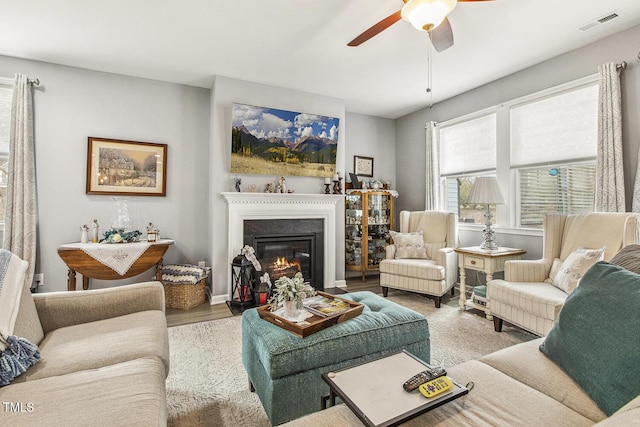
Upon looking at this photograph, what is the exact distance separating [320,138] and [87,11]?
8.49 feet

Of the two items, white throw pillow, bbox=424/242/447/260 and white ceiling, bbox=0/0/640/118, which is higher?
white ceiling, bbox=0/0/640/118

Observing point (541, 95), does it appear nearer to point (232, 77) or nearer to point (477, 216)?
point (477, 216)

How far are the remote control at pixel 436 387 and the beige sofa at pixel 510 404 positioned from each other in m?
0.06

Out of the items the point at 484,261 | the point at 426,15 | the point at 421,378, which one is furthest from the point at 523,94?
the point at 421,378

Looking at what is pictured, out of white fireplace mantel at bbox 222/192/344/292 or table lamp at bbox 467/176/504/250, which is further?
white fireplace mantel at bbox 222/192/344/292

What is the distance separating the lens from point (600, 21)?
259cm

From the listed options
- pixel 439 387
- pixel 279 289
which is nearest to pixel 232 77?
pixel 279 289

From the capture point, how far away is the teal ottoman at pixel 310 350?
150 cm

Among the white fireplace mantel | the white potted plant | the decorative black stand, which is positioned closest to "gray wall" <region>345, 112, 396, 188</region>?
the white fireplace mantel

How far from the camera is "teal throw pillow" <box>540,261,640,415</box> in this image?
987 mm

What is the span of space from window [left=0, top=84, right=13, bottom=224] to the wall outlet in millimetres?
656

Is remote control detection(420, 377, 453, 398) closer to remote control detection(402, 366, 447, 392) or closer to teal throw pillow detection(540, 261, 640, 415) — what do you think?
remote control detection(402, 366, 447, 392)

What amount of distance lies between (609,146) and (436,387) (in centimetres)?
298

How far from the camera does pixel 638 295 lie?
1.08 m
